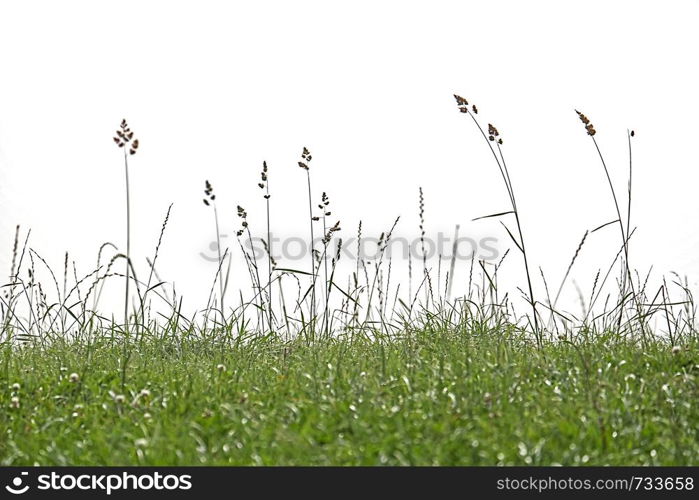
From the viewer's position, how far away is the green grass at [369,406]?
2.42 metres

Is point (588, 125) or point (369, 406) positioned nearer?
point (369, 406)

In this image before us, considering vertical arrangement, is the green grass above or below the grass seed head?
below

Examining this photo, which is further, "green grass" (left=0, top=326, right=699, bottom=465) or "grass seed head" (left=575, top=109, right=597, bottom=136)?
"grass seed head" (left=575, top=109, right=597, bottom=136)

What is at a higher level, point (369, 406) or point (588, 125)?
point (588, 125)

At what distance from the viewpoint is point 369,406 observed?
271 cm

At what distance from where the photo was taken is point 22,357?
3994 millimetres

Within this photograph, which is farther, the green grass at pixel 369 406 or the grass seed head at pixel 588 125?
the grass seed head at pixel 588 125

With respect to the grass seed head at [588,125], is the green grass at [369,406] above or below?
below

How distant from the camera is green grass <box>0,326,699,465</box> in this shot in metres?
2.42
